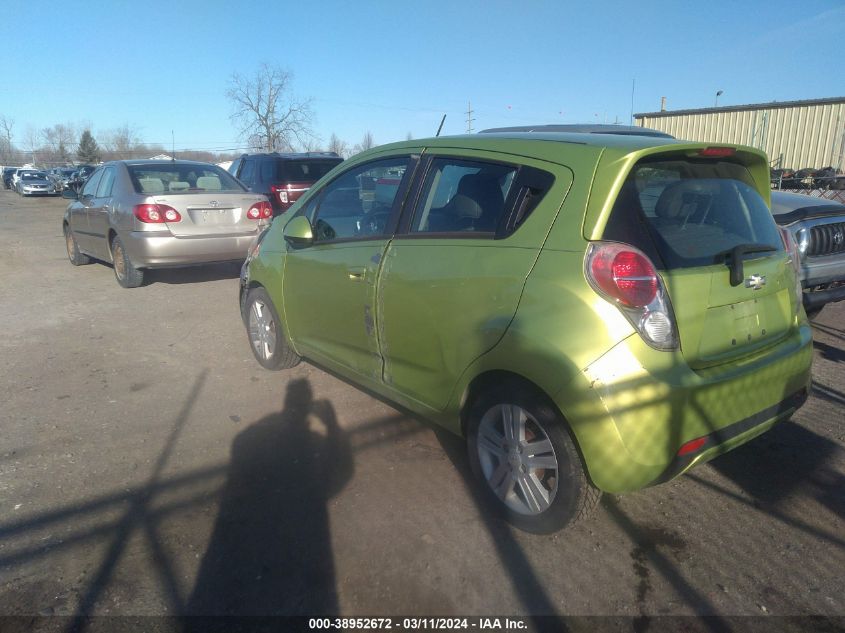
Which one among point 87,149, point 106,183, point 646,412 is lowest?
point 646,412

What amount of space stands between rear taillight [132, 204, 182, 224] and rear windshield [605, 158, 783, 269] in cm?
632

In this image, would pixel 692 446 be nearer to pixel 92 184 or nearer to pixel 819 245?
pixel 819 245

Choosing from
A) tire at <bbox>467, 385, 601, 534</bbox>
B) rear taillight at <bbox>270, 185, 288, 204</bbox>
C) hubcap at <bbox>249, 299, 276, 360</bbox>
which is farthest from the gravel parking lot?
rear taillight at <bbox>270, 185, 288, 204</bbox>

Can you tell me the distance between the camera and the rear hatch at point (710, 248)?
8.41 feet

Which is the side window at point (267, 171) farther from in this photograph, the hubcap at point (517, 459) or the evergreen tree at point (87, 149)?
the evergreen tree at point (87, 149)

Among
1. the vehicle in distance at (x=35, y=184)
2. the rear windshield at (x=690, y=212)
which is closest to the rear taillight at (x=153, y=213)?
the rear windshield at (x=690, y=212)

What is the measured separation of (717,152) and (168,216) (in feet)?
21.0

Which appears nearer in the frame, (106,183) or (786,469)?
(786,469)

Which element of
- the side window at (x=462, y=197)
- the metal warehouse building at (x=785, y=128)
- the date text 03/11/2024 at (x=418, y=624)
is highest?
the metal warehouse building at (x=785, y=128)

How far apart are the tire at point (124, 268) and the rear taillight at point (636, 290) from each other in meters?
7.04

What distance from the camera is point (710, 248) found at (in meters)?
2.75

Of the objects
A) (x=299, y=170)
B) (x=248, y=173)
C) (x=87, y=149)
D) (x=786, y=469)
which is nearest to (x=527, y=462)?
(x=786, y=469)

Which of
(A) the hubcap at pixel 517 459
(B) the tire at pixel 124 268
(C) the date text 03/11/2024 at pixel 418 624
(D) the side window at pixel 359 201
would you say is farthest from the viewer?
(B) the tire at pixel 124 268

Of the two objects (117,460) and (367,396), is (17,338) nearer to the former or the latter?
(117,460)
